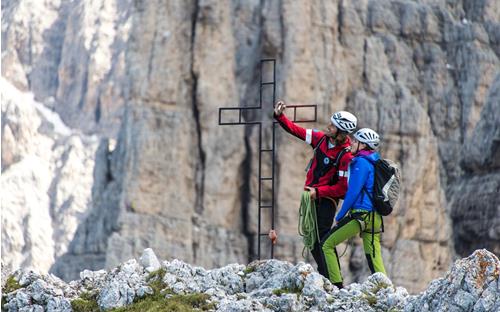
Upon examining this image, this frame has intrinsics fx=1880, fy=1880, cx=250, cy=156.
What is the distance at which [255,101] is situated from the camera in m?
72.1

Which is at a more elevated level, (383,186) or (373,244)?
(383,186)

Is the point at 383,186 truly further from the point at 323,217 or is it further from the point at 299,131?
the point at 299,131

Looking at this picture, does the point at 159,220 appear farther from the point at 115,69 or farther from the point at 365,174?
the point at 115,69

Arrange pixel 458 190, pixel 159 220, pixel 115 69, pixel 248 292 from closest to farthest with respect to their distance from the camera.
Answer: pixel 248 292 → pixel 458 190 → pixel 159 220 → pixel 115 69

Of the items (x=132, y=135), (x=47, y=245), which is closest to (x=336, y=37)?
(x=132, y=135)

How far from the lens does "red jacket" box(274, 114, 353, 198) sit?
22.5m

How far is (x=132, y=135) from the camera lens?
72.9m

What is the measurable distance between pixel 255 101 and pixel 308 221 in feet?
163

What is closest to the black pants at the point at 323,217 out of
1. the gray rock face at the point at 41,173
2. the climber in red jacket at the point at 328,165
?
the climber in red jacket at the point at 328,165

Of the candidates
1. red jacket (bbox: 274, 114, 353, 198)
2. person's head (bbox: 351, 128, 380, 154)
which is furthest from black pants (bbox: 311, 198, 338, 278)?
person's head (bbox: 351, 128, 380, 154)

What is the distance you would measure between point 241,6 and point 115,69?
8478 centimetres

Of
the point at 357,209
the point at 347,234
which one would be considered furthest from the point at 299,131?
the point at 347,234

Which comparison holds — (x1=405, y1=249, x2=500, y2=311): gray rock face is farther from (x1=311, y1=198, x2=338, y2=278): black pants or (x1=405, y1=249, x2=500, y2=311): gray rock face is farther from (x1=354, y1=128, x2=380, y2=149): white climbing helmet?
(x1=311, y1=198, x2=338, y2=278): black pants

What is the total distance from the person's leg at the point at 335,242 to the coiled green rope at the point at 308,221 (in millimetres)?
358
